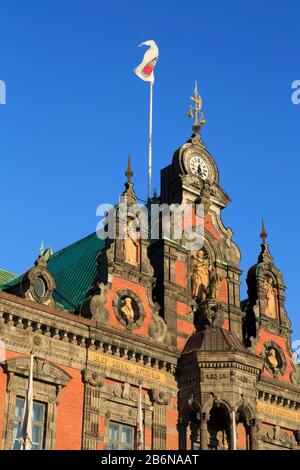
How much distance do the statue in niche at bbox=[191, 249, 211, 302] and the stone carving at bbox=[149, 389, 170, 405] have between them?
20.3ft

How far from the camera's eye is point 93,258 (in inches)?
1832

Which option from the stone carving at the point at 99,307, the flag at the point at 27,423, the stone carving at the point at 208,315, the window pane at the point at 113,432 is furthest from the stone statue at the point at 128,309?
the flag at the point at 27,423

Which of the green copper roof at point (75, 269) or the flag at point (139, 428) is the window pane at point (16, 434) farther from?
the green copper roof at point (75, 269)

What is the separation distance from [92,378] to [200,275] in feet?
32.5

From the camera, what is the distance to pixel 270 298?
50250mm

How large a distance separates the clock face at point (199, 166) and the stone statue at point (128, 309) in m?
9.69

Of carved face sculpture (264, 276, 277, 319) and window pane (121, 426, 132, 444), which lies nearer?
window pane (121, 426, 132, 444)

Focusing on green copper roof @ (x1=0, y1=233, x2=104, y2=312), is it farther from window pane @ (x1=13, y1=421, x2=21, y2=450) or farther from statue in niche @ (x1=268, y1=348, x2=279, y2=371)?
statue in niche @ (x1=268, y1=348, x2=279, y2=371)

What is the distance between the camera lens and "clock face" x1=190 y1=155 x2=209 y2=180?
49478mm

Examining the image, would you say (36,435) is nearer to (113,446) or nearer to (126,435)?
(113,446)

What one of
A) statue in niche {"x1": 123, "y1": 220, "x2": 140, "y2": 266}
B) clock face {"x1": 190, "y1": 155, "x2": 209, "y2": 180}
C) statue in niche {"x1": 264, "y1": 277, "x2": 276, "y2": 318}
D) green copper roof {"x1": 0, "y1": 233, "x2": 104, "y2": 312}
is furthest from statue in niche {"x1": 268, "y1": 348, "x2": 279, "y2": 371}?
green copper roof {"x1": 0, "y1": 233, "x2": 104, "y2": 312}

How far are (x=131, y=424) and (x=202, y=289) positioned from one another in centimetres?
904
